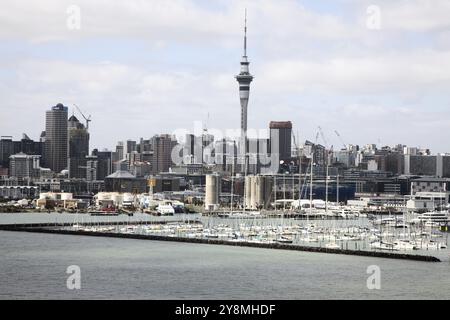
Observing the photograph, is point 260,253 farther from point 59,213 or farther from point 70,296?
point 59,213

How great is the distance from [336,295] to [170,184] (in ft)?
359

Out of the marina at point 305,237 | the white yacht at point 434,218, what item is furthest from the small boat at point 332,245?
the white yacht at point 434,218

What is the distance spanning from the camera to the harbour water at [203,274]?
30266mm

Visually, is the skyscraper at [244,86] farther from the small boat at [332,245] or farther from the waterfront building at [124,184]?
the small boat at [332,245]

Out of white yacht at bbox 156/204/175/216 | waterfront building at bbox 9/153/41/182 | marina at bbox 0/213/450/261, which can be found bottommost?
white yacht at bbox 156/204/175/216

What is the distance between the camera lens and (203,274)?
3488cm

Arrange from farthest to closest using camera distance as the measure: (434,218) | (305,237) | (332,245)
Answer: (434,218) → (305,237) → (332,245)

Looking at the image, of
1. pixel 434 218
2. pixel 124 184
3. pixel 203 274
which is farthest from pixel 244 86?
pixel 203 274

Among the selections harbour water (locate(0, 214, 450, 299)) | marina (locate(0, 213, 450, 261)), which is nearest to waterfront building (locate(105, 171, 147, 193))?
marina (locate(0, 213, 450, 261))

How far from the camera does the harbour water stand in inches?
1192

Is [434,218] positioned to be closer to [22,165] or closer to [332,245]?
[332,245]

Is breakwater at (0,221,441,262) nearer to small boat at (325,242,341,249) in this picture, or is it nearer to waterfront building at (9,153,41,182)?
small boat at (325,242,341,249)
